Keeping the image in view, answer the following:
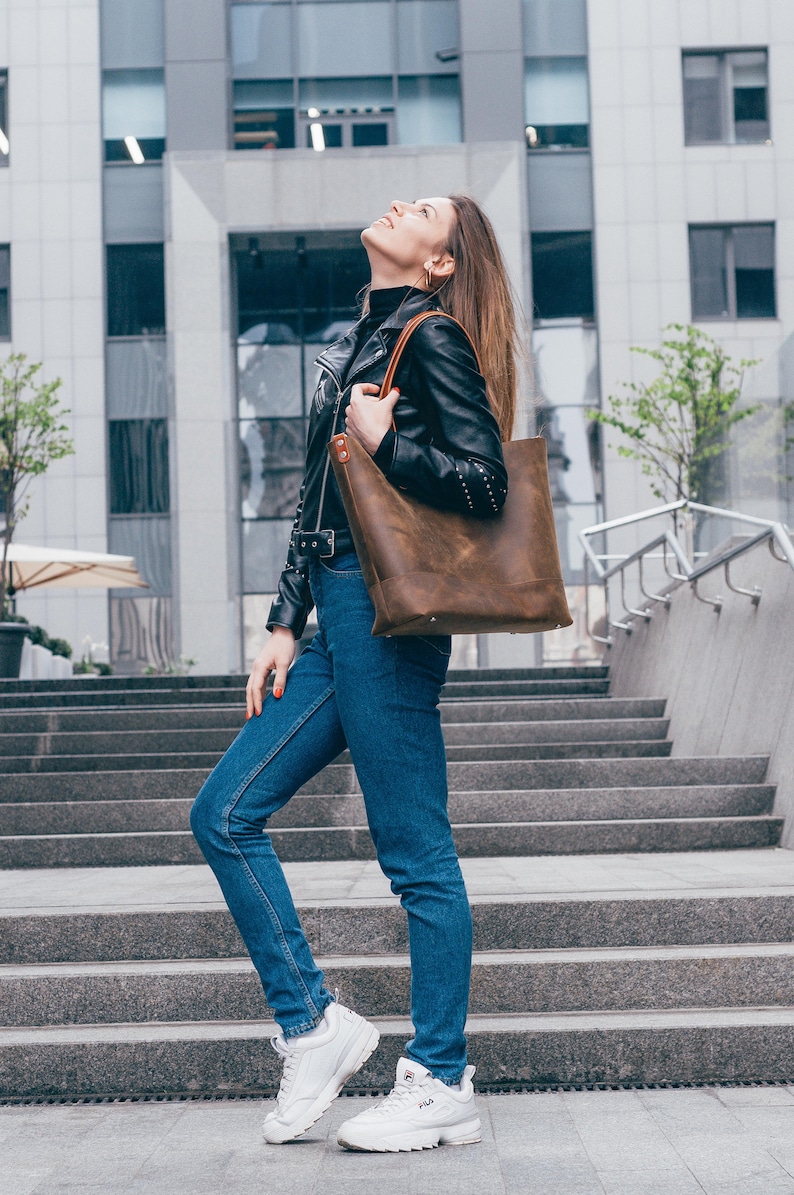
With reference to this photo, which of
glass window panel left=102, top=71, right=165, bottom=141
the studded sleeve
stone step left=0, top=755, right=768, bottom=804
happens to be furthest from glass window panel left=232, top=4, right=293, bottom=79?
the studded sleeve

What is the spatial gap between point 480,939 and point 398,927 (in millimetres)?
261

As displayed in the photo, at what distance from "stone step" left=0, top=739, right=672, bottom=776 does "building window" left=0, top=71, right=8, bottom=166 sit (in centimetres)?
1850

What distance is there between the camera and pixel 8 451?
15844 millimetres

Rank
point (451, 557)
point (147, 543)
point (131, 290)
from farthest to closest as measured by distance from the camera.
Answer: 1. point (131, 290)
2. point (147, 543)
3. point (451, 557)

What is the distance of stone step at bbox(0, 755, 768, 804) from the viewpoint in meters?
6.66

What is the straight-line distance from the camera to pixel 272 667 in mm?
2898

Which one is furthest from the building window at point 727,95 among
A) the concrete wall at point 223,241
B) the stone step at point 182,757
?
the stone step at point 182,757

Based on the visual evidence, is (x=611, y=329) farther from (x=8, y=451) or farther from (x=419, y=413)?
(x=419, y=413)

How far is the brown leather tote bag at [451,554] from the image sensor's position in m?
2.56

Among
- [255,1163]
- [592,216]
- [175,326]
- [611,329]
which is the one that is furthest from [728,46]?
[255,1163]

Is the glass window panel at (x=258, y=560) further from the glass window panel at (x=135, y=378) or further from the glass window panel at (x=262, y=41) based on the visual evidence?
the glass window panel at (x=262, y=41)

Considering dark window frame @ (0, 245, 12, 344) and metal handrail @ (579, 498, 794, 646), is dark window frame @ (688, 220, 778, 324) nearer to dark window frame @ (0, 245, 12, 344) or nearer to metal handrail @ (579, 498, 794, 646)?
dark window frame @ (0, 245, 12, 344)

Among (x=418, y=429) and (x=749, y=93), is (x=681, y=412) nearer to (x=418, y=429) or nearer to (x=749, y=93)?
(x=749, y=93)

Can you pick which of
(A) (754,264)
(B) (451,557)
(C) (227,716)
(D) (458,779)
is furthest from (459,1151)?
(A) (754,264)
